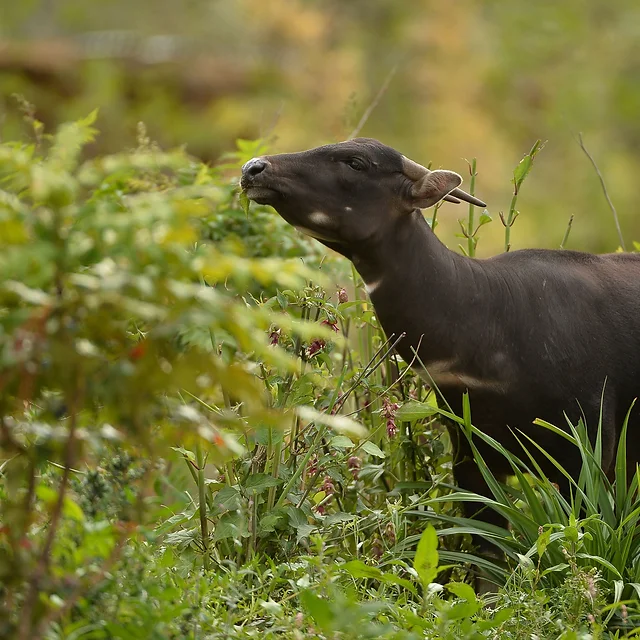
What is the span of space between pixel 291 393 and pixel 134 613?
4.23ft

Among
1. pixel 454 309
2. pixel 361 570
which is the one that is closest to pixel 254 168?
pixel 454 309

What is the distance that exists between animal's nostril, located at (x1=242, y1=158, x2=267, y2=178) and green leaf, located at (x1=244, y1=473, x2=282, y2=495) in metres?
1.08

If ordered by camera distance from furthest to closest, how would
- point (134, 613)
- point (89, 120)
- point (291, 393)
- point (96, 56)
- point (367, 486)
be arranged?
point (96, 56)
point (89, 120)
point (367, 486)
point (291, 393)
point (134, 613)

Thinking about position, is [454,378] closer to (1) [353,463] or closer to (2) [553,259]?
(1) [353,463]

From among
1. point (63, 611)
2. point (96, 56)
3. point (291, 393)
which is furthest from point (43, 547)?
point (96, 56)

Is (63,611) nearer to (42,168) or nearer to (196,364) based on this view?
(196,364)

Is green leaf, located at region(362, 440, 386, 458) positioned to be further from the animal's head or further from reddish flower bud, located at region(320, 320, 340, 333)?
the animal's head

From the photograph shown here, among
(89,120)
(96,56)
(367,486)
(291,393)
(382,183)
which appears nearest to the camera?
(291,393)

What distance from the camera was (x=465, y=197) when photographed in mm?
4211

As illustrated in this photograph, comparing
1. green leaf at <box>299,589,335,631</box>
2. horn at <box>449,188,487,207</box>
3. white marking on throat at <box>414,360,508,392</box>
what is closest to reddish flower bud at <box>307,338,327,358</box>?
white marking on throat at <box>414,360,508,392</box>

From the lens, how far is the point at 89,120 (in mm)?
4770

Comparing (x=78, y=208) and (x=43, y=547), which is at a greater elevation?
(x=78, y=208)

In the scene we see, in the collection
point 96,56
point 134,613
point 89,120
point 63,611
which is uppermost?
point 89,120

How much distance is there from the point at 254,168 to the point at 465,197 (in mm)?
841
